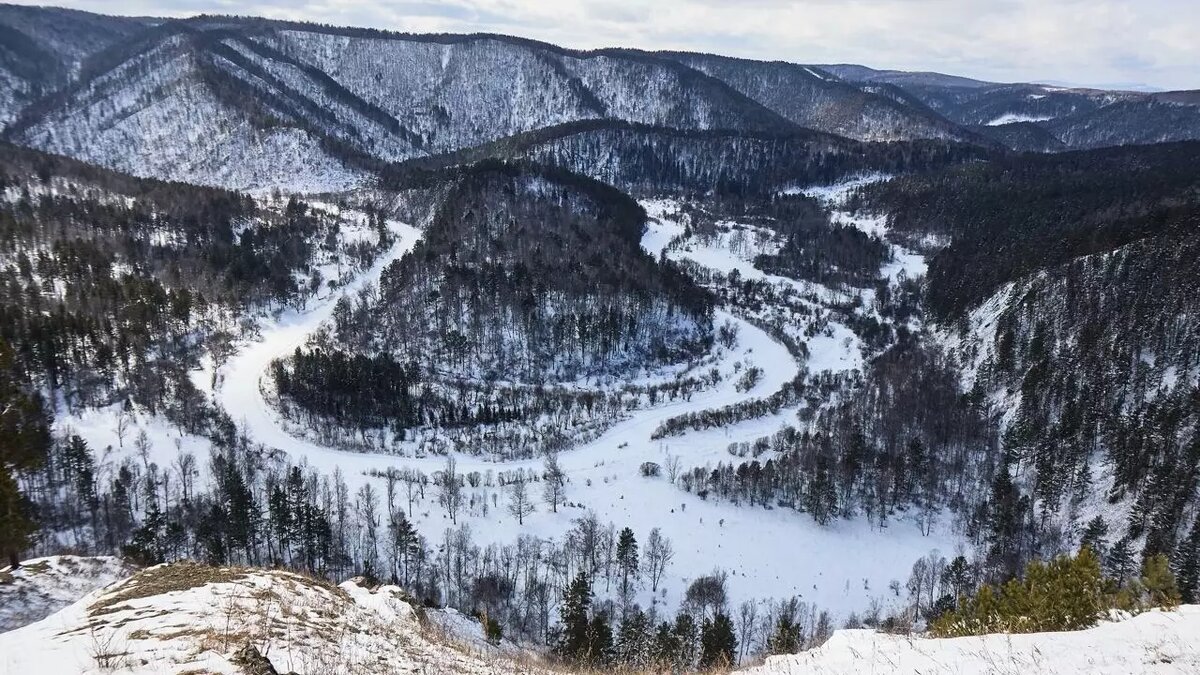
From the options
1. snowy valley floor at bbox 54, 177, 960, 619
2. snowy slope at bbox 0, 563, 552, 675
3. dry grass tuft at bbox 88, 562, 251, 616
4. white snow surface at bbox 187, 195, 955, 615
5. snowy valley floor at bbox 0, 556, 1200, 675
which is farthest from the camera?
white snow surface at bbox 187, 195, 955, 615

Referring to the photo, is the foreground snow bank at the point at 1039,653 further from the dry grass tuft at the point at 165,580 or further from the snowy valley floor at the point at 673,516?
the snowy valley floor at the point at 673,516

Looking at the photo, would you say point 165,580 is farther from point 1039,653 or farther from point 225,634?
point 1039,653

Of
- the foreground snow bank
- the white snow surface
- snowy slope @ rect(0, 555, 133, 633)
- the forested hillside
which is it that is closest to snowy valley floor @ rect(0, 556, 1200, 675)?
the foreground snow bank

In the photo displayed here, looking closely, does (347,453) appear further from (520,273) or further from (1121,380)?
(1121,380)

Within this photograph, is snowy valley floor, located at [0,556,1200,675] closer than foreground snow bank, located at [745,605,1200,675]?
Yes

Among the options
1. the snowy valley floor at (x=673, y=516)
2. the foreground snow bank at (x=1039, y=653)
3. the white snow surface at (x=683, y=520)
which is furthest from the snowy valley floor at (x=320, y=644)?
the white snow surface at (x=683, y=520)

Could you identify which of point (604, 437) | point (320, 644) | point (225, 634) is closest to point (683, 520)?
point (604, 437)

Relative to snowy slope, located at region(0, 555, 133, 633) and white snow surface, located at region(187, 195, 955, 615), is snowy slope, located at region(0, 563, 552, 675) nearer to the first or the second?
snowy slope, located at region(0, 555, 133, 633)
